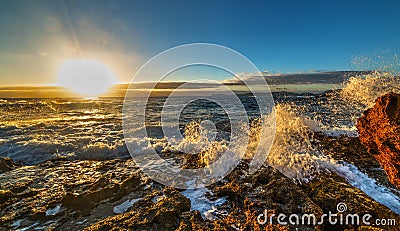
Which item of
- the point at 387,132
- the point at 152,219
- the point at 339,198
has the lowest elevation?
the point at 152,219

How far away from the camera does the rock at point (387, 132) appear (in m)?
2.83

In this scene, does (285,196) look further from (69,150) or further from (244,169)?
(69,150)

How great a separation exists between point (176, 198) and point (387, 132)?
3898 millimetres

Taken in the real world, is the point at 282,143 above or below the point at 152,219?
above

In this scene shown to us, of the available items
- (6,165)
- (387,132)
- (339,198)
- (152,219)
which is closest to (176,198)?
(152,219)

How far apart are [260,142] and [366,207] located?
3.65 m

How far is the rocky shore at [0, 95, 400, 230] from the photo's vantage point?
11.3 ft

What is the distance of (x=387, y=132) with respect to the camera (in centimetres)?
293

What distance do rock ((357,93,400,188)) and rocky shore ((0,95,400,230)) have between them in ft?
0.07

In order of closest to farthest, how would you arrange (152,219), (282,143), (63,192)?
(152,219) → (63,192) → (282,143)

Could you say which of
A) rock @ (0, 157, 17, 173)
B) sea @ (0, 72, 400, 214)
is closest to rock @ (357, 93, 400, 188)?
sea @ (0, 72, 400, 214)

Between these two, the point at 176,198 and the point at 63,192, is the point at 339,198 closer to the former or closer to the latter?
the point at 176,198

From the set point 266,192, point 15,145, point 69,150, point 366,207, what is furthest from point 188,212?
point 15,145

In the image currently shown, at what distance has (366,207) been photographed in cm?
332
